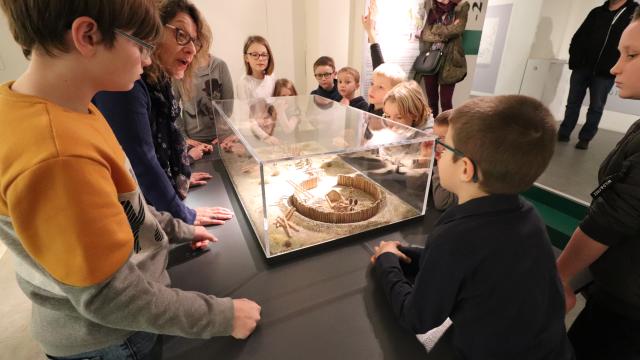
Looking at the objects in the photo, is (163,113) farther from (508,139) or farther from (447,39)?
(447,39)

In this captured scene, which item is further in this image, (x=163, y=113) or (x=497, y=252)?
(x=163, y=113)

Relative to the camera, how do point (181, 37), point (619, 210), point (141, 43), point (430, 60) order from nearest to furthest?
1. point (141, 43)
2. point (619, 210)
3. point (181, 37)
4. point (430, 60)

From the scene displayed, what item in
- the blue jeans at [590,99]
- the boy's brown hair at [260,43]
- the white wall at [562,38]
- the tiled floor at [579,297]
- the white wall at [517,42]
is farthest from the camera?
the boy's brown hair at [260,43]

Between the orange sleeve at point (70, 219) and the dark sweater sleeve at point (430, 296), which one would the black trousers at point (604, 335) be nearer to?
the dark sweater sleeve at point (430, 296)

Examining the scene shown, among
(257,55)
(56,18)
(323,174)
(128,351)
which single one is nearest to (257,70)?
(257,55)

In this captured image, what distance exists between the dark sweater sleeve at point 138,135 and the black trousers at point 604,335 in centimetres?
139

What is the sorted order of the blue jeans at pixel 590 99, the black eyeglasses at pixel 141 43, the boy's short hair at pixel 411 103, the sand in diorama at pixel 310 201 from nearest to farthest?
the black eyeglasses at pixel 141 43 → the sand in diorama at pixel 310 201 → the boy's short hair at pixel 411 103 → the blue jeans at pixel 590 99

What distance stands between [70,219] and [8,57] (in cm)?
374

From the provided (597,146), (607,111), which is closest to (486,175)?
(607,111)

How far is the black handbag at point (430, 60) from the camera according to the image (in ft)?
9.93

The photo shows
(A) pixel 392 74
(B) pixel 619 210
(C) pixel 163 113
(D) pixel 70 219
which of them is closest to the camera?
(D) pixel 70 219

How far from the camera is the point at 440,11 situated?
295cm

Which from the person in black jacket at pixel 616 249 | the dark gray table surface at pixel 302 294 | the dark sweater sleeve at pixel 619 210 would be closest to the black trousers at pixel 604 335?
the person in black jacket at pixel 616 249

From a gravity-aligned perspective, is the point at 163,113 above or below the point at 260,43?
below
